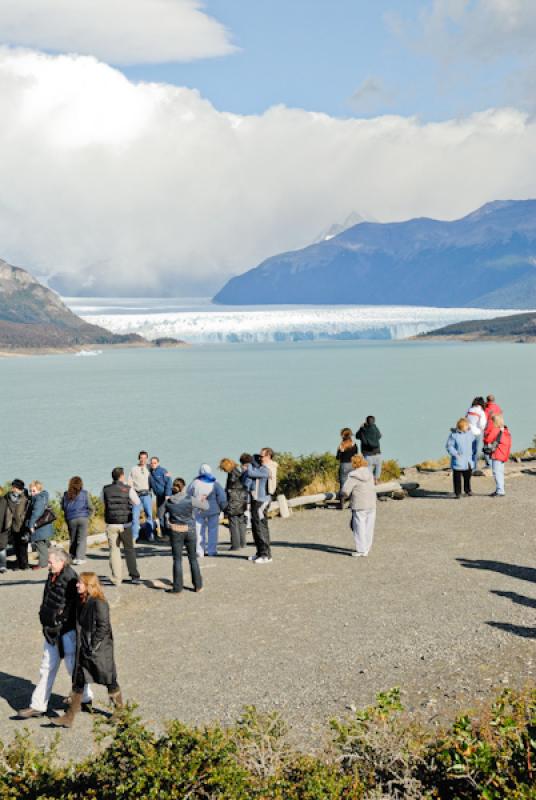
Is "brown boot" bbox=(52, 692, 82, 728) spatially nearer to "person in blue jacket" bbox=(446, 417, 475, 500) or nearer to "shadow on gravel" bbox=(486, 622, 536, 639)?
"shadow on gravel" bbox=(486, 622, 536, 639)

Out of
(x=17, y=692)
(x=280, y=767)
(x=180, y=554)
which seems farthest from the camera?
(x=180, y=554)

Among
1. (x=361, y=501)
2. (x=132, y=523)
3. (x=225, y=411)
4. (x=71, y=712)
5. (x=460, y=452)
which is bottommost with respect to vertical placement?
(x=225, y=411)

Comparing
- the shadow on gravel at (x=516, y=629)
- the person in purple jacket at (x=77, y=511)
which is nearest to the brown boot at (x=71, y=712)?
the shadow on gravel at (x=516, y=629)

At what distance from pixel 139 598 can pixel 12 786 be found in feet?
20.3

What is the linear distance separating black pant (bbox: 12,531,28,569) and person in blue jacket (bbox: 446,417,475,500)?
8.45 metres

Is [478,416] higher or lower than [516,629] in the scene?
higher

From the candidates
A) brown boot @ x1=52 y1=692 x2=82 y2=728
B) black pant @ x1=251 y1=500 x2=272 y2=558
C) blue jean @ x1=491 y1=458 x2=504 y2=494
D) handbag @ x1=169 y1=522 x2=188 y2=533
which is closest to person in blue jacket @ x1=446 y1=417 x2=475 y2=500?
blue jean @ x1=491 y1=458 x2=504 y2=494

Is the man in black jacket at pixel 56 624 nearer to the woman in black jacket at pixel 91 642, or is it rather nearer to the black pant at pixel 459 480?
the woman in black jacket at pixel 91 642

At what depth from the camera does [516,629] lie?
10.6 meters

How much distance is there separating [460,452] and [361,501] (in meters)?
4.81

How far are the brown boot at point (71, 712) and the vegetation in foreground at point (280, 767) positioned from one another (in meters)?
1.24

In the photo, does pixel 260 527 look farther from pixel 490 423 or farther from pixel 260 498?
pixel 490 423

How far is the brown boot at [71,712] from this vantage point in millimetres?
8297

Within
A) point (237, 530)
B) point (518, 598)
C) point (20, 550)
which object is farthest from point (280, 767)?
point (20, 550)
